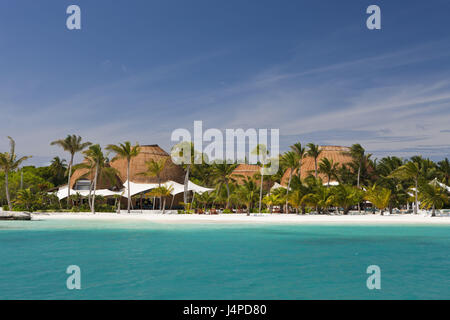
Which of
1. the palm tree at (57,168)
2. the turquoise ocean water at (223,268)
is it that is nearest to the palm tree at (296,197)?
the turquoise ocean water at (223,268)

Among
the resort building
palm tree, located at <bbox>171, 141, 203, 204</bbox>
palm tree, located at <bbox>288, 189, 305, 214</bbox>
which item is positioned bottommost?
palm tree, located at <bbox>288, 189, 305, 214</bbox>

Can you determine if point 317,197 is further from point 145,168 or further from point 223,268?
point 145,168

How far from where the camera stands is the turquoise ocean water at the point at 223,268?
30.3ft

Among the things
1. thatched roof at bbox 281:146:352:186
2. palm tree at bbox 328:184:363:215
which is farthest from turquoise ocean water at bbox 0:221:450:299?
thatched roof at bbox 281:146:352:186

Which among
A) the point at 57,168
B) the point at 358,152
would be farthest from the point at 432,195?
the point at 57,168

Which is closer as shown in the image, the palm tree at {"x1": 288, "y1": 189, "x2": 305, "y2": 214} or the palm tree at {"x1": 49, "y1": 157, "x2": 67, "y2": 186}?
the palm tree at {"x1": 288, "y1": 189, "x2": 305, "y2": 214}

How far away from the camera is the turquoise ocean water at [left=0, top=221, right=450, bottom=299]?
924cm

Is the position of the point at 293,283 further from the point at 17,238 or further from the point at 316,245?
the point at 17,238

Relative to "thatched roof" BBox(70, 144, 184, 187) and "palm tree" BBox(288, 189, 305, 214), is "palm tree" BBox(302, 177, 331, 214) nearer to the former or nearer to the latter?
"palm tree" BBox(288, 189, 305, 214)

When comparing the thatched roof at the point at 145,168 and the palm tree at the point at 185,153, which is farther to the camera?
the thatched roof at the point at 145,168

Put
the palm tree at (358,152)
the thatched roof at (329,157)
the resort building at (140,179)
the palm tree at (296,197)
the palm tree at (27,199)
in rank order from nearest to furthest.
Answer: the palm tree at (296,197) → the palm tree at (27,199) → the palm tree at (358,152) → the resort building at (140,179) → the thatched roof at (329,157)

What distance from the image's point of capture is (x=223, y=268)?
12.1 m

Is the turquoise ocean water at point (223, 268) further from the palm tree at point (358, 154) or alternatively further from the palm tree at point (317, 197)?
the palm tree at point (358, 154)
